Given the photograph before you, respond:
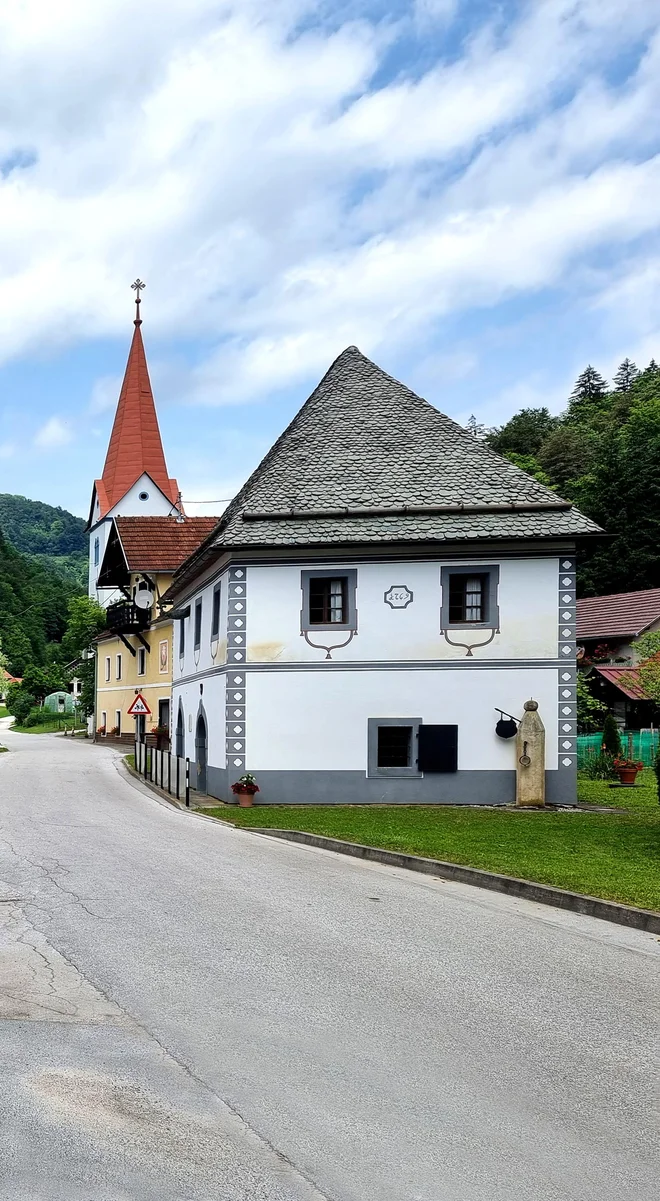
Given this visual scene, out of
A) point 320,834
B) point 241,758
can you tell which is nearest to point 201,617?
point 241,758

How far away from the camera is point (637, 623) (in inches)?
1989

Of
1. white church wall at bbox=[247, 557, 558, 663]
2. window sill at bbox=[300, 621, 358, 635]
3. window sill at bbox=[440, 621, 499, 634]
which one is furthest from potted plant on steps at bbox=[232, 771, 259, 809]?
window sill at bbox=[440, 621, 499, 634]

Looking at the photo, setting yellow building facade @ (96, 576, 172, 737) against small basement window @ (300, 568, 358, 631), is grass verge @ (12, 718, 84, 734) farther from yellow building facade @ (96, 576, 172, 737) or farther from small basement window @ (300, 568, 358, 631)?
small basement window @ (300, 568, 358, 631)

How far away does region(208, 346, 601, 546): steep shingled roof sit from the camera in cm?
2444

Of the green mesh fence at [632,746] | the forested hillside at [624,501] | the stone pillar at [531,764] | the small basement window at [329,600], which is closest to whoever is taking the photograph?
the stone pillar at [531,764]

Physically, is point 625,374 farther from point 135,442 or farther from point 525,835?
point 525,835

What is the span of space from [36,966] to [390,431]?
68.8 feet

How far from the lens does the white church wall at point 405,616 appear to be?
2434 centimetres

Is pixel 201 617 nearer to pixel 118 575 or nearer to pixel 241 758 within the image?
pixel 241 758

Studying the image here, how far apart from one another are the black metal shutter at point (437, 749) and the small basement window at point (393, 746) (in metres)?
0.16

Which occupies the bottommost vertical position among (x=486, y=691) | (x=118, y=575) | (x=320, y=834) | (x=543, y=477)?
(x=320, y=834)

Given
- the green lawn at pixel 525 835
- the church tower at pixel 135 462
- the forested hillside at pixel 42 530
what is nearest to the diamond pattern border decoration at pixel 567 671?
the green lawn at pixel 525 835

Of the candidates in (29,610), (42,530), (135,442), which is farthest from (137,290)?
(42,530)

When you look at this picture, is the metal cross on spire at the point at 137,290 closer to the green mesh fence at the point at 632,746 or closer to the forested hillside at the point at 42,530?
the green mesh fence at the point at 632,746
